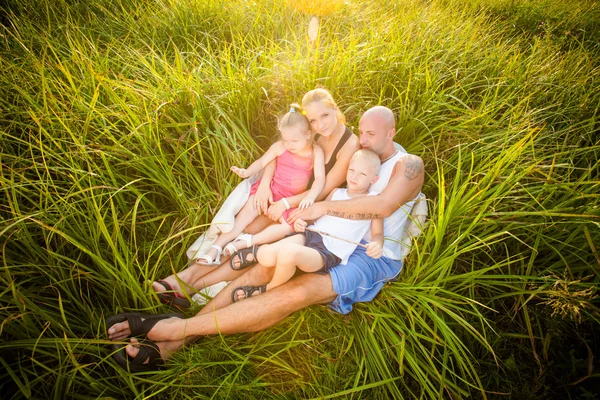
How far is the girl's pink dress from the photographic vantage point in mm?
2355

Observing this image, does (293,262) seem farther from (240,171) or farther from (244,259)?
(240,171)

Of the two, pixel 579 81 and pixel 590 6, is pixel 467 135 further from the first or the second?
pixel 590 6

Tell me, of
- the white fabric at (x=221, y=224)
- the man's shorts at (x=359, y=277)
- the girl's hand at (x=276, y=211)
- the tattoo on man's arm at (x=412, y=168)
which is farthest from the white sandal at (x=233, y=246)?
the tattoo on man's arm at (x=412, y=168)

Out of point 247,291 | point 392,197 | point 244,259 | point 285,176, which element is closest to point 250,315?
point 247,291

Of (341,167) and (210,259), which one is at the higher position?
(341,167)

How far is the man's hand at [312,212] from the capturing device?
2.18 metres

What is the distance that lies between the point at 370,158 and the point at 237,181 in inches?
43.8

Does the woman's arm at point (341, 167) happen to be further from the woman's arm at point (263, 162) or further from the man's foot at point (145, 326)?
the man's foot at point (145, 326)

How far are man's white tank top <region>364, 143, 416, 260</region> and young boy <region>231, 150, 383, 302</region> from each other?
5 centimetres

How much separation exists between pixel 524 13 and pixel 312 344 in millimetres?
7545

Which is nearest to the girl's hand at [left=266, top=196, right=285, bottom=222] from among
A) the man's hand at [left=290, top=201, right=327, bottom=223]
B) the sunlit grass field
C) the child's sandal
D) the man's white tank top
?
the man's hand at [left=290, top=201, right=327, bottom=223]

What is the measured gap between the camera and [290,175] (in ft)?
7.82

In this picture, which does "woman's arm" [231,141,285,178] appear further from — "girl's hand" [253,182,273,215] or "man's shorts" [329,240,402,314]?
"man's shorts" [329,240,402,314]

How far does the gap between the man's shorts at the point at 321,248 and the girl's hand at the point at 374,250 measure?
20 centimetres
